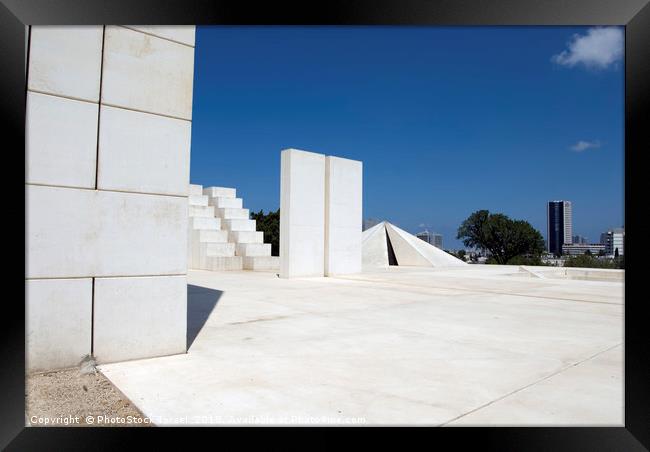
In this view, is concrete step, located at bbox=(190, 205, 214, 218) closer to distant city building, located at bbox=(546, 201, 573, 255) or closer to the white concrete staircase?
the white concrete staircase

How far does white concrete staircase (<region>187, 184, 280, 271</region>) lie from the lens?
1955 cm

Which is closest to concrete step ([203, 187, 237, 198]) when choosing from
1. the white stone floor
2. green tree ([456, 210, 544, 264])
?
the white stone floor

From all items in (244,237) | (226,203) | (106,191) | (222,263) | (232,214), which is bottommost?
(222,263)

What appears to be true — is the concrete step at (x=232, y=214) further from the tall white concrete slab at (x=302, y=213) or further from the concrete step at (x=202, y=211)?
the tall white concrete slab at (x=302, y=213)

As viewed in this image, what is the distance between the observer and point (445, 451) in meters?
2.86

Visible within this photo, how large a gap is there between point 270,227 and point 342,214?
1756 cm

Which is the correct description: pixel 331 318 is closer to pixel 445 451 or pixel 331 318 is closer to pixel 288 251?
pixel 445 451

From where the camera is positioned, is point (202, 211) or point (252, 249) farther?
point (202, 211)

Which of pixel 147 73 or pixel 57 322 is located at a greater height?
pixel 147 73

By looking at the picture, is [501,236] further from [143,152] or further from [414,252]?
[143,152]

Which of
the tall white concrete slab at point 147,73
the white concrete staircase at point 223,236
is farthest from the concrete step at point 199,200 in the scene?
the tall white concrete slab at point 147,73

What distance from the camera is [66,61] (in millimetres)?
4320

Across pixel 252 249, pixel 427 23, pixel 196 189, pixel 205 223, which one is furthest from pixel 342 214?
pixel 427 23

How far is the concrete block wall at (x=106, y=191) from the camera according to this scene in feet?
13.8
